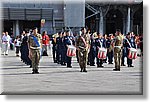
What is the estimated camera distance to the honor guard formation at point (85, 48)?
8.94 meters

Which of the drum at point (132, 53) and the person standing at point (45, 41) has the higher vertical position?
the person standing at point (45, 41)

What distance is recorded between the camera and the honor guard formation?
894 centimetres

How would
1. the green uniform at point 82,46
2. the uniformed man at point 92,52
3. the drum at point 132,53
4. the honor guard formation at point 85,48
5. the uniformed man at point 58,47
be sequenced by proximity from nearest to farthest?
the honor guard formation at point 85,48 < the green uniform at point 82,46 < the drum at point 132,53 < the uniformed man at point 92,52 < the uniformed man at point 58,47

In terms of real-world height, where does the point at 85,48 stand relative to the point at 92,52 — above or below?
above

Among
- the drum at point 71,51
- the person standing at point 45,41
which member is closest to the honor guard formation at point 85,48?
the drum at point 71,51

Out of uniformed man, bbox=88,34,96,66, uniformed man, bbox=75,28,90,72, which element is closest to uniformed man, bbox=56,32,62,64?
uniformed man, bbox=88,34,96,66

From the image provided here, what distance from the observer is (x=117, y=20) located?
55.0 ft

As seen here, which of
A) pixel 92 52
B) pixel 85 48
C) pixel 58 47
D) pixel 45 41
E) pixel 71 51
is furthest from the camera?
pixel 45 41

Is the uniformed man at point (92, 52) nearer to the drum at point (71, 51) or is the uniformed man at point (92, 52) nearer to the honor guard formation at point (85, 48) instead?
the honor guard formation at point (85, 48)

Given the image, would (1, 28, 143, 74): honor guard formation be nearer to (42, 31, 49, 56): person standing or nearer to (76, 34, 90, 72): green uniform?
(76, 34, 90, 72): green uniform

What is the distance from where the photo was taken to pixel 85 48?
365 inches

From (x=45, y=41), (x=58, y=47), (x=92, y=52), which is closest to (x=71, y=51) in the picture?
(x=92, y=52)

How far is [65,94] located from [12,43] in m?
13.5

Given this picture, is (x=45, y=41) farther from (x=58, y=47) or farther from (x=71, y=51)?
(x=71, y=51)
